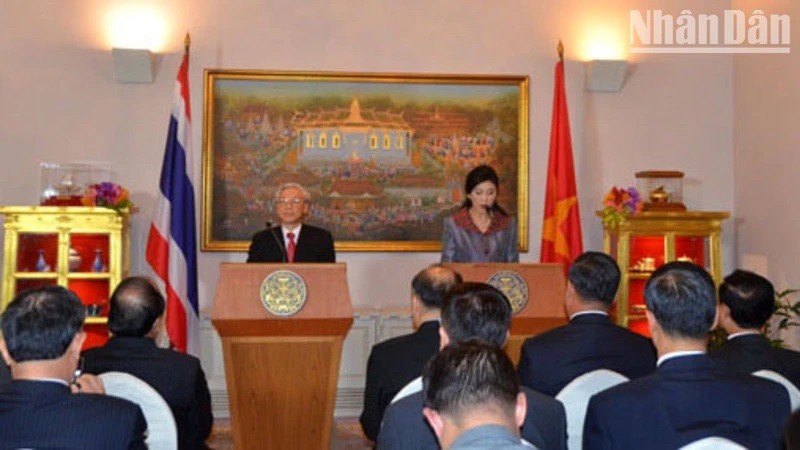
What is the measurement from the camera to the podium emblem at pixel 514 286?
448 centimetres

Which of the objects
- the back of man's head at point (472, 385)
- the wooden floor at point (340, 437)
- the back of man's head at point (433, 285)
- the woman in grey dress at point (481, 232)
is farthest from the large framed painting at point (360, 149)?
the back of man's head at point (472, 385)

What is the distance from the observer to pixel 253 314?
4.18 m

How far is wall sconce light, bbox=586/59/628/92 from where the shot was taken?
7320mm

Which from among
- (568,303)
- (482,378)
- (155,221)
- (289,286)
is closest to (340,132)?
(155,221)

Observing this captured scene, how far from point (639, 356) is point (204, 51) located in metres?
4.97

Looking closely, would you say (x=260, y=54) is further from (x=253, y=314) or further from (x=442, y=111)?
(x=253, y=314)

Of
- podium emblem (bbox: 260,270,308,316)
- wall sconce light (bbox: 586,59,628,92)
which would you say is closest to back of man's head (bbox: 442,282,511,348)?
podium emblem (bbox: 260,270,308,316)

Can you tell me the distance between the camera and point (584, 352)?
3105 millimetres

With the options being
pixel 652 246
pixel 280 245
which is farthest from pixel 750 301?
pixel 652 246

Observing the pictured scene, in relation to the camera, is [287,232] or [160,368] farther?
[287,232]

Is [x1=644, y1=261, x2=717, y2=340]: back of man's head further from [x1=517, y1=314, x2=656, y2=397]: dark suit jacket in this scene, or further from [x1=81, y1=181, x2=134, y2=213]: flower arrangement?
[x1=81, y1=181, x2=134, y2=213]: flower arrangement

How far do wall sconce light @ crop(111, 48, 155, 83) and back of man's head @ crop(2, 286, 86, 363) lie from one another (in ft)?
16.1

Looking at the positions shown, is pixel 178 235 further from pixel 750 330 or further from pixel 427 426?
pixel 427 426

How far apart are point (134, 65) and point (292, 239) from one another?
249 cm
